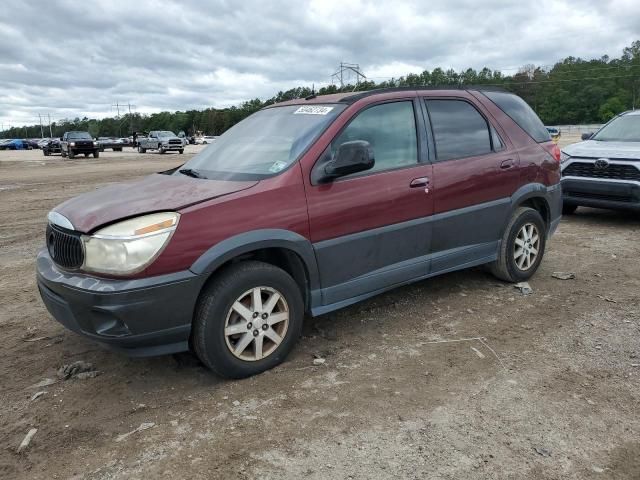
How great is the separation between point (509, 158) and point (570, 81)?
10432cm

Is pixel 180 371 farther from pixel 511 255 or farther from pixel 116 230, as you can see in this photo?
pixel 511 255

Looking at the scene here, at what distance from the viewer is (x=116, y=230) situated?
3111mm

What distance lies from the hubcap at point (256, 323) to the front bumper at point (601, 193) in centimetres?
625

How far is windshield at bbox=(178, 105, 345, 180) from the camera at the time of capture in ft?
12.5

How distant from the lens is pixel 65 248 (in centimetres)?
334

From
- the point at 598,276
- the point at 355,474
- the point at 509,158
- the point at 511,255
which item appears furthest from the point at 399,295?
the point at 355,474

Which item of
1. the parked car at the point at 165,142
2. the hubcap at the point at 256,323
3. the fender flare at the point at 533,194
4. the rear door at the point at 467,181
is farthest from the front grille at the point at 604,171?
the parked car at the point at 165,142

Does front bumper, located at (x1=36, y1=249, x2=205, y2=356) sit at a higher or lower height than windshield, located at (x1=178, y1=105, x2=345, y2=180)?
lower

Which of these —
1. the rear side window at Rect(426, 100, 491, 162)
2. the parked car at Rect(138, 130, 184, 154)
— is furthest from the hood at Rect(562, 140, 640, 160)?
the parked car at Rect(138, 130, 184, 154)

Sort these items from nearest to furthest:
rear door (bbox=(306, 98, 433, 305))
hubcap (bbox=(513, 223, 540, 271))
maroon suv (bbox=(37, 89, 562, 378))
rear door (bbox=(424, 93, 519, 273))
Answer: maroon suv (bbox=(37, 89, 562, 378))
rear door (bbox=(306, 98, 433, 305))
rear door (bbox=(424, 93, 519, 273))
hubcap (bbox=(513, 223, 540, 271))

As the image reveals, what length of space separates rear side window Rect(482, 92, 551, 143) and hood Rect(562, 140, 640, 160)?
10.0 feet

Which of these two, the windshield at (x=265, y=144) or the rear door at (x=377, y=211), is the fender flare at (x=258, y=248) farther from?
the windshield at (x=265, y=144)

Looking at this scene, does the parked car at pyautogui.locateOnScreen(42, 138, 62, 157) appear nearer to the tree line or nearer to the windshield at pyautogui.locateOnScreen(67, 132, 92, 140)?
the windshield at pyautogui.locateOnScreen(67, 132, 92, 140)

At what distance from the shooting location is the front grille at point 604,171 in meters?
7.65
